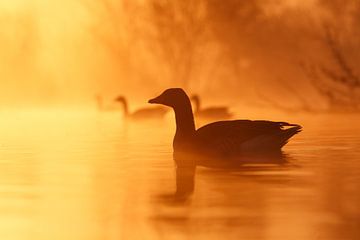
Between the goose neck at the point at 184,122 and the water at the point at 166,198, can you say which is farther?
the goose neck at the point at 184,122

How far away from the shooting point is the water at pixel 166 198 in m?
7.61

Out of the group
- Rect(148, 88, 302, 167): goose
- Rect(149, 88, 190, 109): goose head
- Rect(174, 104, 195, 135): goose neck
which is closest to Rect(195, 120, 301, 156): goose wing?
Rect(148, 88, 302, 167): goose

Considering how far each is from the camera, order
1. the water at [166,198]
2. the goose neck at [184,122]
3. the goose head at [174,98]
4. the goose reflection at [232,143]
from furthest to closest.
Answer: the goose head at [174,98], the goose neck at [184,122], the goose reflection at [232,143], the water at [166,198]

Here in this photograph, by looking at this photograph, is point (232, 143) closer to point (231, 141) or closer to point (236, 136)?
point (231, 141)

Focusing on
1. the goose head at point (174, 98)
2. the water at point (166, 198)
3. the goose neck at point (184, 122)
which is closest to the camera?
the water at point (166, 198)

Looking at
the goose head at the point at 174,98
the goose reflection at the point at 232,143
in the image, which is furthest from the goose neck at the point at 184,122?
the goose head at the point at 174,98

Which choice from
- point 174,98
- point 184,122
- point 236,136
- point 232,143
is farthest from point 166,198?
point 174,98

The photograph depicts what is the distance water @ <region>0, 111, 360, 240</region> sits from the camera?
7613 millimetres

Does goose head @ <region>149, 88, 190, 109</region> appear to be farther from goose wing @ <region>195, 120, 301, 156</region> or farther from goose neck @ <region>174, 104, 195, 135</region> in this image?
goose wing @ <region>195, 120, 301, 156</region>

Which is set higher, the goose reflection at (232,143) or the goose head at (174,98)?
the goose head at (174,98)

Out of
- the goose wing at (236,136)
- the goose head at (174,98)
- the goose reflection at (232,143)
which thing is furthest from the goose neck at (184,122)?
the goose wing at (236,136)

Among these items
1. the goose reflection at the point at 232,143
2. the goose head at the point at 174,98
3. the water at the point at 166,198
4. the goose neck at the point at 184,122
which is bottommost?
the water at the point at 166,198

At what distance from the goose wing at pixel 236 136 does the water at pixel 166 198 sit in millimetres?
→ 541

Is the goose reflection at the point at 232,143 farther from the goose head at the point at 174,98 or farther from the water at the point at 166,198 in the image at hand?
the goose head at the point at 174,98
